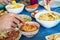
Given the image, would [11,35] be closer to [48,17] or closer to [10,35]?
[10,35]

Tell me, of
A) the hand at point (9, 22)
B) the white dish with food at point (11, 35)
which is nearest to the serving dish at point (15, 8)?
the hand at point (9, 22)

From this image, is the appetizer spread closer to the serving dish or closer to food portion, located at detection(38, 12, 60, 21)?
food portion, located at detection(38, 12, 60, 21)

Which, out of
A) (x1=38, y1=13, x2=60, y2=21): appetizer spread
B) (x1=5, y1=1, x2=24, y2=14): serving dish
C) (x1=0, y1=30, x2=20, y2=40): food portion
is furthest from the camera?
(x1=5, y1=1, x2=24, y2=14): serving dish

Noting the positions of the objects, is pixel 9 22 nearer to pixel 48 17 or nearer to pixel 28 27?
pixel 28 27

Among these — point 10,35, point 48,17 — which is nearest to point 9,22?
point 10,35

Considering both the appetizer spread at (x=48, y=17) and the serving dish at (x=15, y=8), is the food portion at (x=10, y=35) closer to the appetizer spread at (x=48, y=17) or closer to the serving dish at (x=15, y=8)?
the appetizer spread at (x=48, y=17)

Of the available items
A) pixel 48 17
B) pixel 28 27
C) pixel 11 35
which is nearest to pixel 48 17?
pixel 48 17

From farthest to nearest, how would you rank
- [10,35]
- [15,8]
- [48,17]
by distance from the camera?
[15,8] < [48,17] < [10,35]

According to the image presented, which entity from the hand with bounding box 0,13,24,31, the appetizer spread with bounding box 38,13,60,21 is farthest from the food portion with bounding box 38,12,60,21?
the hand with bounding box 0,13,24,31

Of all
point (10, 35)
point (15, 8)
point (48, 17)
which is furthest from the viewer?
point (15, 8)

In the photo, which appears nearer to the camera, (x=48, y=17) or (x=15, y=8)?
(x=48, y=17)

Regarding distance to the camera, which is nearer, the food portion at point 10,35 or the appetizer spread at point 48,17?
the food portion at point 10,35

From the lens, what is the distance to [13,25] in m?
0.89

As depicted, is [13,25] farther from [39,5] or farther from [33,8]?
[39,5]
